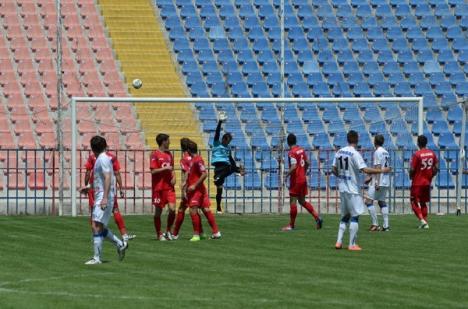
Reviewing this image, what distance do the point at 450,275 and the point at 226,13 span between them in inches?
1127

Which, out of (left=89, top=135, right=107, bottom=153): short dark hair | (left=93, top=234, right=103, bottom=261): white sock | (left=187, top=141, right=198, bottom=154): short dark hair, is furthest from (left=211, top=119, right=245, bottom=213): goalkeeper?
(left=89, top=135, right=107, bottom=153): short dark hair

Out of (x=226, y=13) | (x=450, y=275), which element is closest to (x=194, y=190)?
(x=450, y=275)

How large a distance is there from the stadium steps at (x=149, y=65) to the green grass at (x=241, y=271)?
10443 millimetres

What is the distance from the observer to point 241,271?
16141mm

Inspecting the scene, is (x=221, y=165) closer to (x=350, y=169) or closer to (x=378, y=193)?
(x=378, y=193)

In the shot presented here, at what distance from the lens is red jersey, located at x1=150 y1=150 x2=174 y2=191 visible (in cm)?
2270

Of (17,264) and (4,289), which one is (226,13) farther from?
(4,289)

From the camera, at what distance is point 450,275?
15531mm

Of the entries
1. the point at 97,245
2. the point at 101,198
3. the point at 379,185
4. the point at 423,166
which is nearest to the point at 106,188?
the point at 101,198

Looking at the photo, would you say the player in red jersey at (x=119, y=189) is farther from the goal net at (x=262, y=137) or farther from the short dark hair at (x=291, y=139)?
the goal net at (x=262, y=137)

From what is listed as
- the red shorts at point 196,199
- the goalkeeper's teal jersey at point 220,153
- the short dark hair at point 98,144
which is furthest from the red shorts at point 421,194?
the short dark hair at point 98,144

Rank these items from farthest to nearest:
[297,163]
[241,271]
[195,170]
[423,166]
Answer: [423,166] < [297,163] < [195,170] < [241,271]

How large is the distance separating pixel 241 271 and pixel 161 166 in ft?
22.5

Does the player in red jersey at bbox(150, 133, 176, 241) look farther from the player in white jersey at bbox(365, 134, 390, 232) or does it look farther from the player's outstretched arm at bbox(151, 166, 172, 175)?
the player in white jersey at bbox(365, 134, 390, 232)
